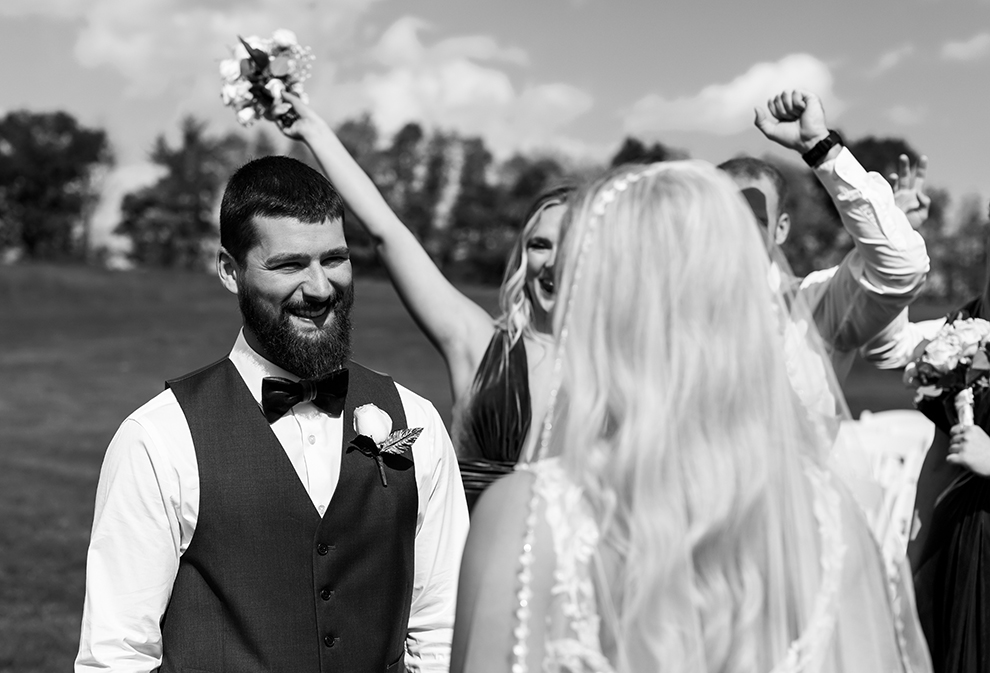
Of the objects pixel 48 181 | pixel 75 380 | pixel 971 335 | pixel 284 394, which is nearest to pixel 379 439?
pixel 284 394

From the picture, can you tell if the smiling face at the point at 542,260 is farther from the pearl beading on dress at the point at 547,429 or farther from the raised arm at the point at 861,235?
the pearl beading on dress at the point at 547,429

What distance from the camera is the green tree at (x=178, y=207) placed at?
81562 mm

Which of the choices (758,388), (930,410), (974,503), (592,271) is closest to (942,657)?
(974,503)

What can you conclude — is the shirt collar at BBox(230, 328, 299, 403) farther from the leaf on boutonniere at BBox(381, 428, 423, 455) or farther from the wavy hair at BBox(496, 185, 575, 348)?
the wavy hair at BBox(496, 185, 575, 348)

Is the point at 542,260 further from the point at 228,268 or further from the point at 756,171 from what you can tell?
the point at 228,268

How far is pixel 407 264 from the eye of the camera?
387cm

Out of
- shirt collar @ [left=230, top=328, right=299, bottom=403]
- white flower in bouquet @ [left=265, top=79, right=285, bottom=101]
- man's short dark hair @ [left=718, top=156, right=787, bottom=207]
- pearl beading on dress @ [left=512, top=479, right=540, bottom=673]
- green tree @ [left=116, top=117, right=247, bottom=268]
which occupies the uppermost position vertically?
green tree @ [left=116, top=117, right=247, bottom=268]

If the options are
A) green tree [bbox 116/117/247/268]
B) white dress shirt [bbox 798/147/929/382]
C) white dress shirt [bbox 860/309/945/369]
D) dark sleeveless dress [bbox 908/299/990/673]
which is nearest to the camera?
white dress shirt [bbox 798/147/929/382]

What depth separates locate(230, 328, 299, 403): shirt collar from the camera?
2.97 metres

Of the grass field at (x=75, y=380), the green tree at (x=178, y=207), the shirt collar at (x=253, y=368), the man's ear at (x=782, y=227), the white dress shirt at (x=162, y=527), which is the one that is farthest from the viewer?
the green tree at (x=178, y=207)

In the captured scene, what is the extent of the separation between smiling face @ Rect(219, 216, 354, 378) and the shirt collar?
2 centimetres

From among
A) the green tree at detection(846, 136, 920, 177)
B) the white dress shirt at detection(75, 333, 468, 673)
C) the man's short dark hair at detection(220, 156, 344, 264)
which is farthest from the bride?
the green tree at detection(846, 136, 920, 177)

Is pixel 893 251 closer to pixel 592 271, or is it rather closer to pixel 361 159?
pixel 592 271

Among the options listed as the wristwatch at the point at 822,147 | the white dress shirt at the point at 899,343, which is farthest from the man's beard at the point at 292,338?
the white dress shirt at the point at 899,343
